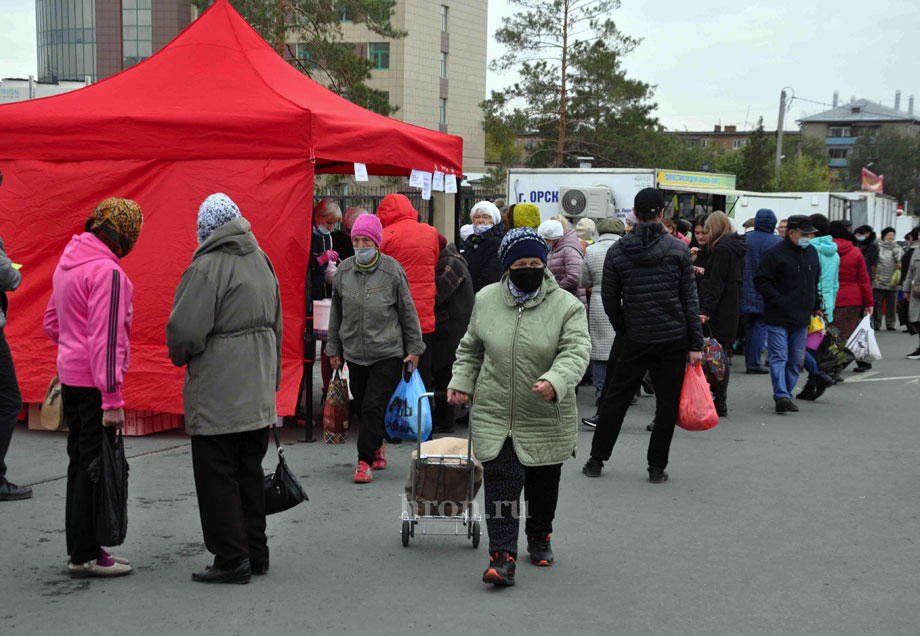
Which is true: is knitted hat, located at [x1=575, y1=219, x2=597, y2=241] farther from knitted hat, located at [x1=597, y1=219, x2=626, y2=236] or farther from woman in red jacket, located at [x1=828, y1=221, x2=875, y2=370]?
woman in red jacket, located at [x1=828, y1=221, x2=875, y2=370]

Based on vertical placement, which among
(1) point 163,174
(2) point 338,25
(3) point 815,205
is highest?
(2) point 338,25

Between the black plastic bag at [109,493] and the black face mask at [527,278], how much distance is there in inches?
79.2

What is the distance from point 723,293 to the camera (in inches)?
420

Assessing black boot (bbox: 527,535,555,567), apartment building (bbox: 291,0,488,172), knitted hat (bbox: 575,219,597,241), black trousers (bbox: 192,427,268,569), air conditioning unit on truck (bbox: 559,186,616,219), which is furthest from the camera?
apartment building (bbox: 291,0,488,172)

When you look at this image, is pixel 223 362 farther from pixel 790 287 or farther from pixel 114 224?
pixel 790 287

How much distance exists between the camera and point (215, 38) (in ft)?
29.9

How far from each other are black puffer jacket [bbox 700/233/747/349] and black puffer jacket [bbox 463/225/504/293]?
225 centimetres

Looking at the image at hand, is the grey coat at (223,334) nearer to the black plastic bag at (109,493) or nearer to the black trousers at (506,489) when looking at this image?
the black plastic bag at (109,493)

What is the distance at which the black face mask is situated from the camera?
4.98 metres

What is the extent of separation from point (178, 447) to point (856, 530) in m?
4.98

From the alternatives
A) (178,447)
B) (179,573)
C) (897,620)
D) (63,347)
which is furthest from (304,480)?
(897,620)

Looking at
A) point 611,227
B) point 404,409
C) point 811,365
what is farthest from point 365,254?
point 811,365

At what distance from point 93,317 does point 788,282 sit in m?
6.99

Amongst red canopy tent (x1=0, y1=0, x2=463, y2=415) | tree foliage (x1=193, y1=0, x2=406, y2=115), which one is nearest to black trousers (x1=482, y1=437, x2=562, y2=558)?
red canopy tent (x1=0, y1=0, x2=463, y2=415)
